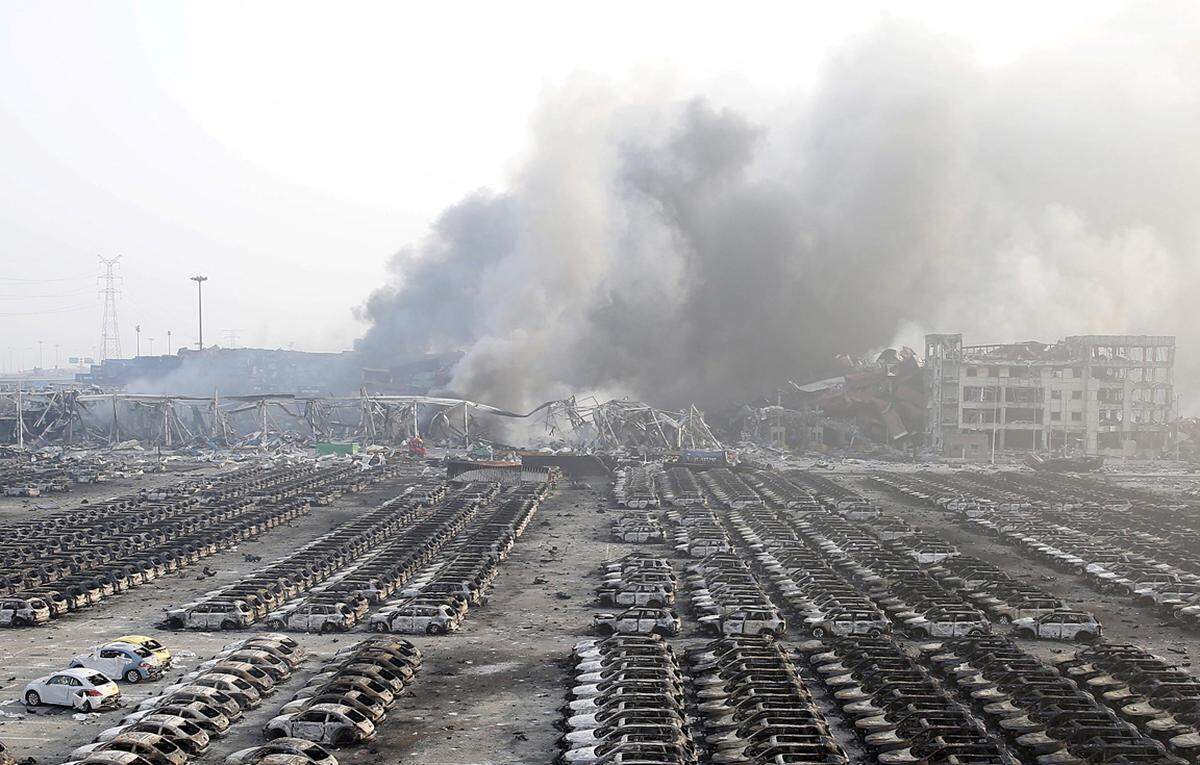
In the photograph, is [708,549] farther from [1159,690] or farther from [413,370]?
[413,370]

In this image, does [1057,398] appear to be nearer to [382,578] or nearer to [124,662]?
[382,578]

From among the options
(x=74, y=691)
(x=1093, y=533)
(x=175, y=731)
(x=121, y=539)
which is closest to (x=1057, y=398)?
(x=1093, y=533)

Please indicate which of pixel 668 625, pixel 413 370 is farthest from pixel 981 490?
pixel 413 370

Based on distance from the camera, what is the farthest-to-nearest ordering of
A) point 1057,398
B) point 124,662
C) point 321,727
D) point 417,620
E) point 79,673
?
point 1057,398 → point 417,620 → point 124,662 → point 79,673 → point 321,727

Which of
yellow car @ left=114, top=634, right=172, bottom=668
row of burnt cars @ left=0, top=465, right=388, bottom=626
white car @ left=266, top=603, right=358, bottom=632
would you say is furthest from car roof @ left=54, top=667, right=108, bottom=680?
row of burnt cars @ left=0, top=465, right=388, bottom=626

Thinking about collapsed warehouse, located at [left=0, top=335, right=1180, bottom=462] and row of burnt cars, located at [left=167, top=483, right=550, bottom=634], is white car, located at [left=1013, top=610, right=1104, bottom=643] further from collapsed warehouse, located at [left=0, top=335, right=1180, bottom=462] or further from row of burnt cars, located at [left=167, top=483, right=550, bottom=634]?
collapsed warehouse, located at [left=0, top=335, right=1180, bottom=462]

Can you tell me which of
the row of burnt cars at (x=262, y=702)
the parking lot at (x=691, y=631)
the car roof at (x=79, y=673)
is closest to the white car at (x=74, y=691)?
the car roof at (x=79, y=673)
